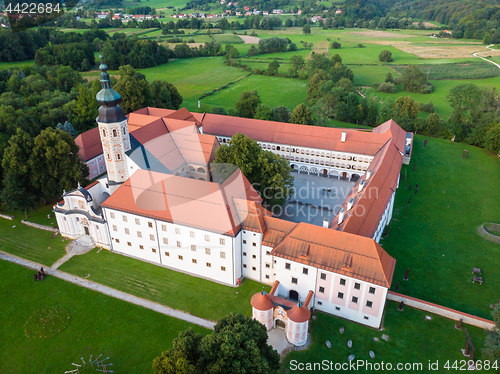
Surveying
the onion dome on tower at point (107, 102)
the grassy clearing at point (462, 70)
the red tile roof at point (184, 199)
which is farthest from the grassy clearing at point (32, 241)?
the grassy clearing at point (462, 70)

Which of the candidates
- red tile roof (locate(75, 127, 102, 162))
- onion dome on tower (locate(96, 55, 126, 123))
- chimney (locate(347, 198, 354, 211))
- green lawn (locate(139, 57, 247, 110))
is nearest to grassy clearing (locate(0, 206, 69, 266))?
red tile roof (locate(75, 127, 102, 162))

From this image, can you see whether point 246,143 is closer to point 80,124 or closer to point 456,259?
point 456,259

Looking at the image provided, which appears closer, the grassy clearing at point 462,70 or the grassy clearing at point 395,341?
the grassy clearing at point 395,341

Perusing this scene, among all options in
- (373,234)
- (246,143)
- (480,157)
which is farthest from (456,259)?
(480,157)

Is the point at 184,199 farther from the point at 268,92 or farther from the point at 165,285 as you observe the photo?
the point at 268,92

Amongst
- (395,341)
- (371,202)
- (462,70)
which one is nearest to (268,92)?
A: (462,70)

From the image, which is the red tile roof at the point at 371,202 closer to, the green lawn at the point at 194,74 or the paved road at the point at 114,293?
the paved road at the point at 114,293

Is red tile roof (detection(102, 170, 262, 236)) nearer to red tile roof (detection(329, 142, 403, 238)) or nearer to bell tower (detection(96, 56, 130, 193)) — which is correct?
bell tower (detection(96, 56, 130, 193))
